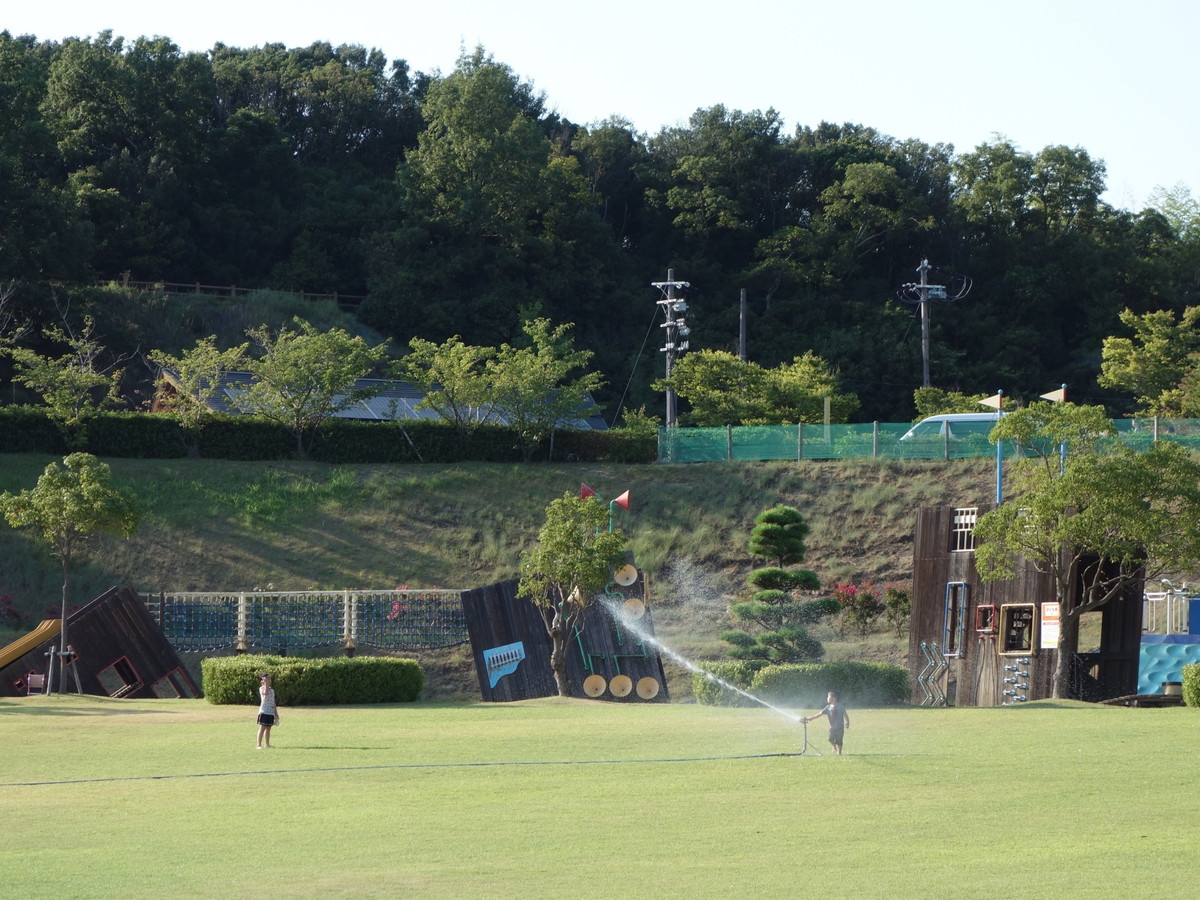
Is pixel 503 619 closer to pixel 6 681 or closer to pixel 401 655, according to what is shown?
pixel 401 655

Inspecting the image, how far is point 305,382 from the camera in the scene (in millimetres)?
47750

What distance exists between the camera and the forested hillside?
67.1m

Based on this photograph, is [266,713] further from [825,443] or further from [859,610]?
[825,443]

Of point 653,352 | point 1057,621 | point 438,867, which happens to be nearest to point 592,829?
point 438,867

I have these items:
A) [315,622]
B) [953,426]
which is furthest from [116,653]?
[953,426]

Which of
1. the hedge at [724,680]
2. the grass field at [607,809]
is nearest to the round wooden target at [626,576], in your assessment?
the hedge at [724,680]

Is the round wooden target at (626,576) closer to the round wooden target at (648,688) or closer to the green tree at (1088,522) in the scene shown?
the round wooden target at (648,688)

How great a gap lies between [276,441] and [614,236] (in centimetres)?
3252

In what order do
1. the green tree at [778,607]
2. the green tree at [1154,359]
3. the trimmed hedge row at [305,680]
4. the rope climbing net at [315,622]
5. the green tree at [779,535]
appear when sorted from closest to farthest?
the trimmed hedge row at [305,680] < the green tree at [778,607] < the rope climbing net at [315,622] < the green tree at [779,535] < the green tree at [1154,359]

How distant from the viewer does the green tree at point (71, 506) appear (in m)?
28.2

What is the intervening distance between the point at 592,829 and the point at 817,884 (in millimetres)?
2804

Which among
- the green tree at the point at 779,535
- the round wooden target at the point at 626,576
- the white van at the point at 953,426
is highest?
the white van at the point at 953,426

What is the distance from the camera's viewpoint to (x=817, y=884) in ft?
35.1

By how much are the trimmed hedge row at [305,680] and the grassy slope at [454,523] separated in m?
11.5
